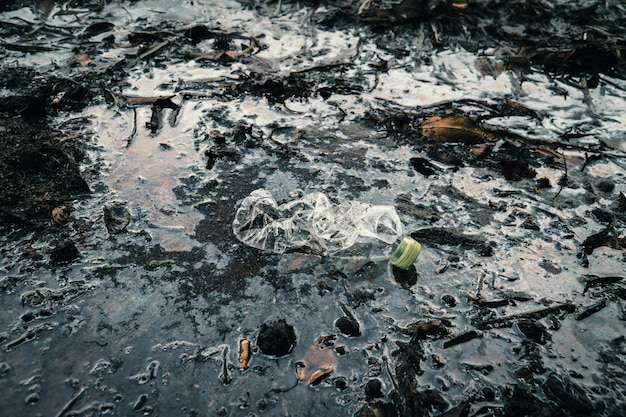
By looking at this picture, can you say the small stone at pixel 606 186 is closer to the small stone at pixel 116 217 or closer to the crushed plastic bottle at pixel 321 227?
the crushed plastic bottle at pixel 321 227

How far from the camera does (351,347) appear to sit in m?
1.89

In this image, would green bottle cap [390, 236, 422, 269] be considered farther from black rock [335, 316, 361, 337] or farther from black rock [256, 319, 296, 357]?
black rock [256, 319, 296, 357]

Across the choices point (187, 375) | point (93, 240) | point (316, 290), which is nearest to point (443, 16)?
point (316, 290)

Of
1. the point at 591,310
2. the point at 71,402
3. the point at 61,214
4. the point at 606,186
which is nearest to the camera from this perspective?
the point at 71,402

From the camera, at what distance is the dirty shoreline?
175cm

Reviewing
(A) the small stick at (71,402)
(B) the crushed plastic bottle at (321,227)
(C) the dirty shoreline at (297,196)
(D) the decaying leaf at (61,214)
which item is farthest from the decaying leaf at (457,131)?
(A) the small stick at (71,402)

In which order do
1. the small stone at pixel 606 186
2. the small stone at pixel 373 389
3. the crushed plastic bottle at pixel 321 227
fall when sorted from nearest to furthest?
the small stone at pixel 373 389
the crushed plastic bottle at pixel 321 227
the small stone at pixel 606 186

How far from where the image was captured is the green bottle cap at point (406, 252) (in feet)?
7.06

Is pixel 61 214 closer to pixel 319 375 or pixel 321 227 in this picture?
pixel 321 227

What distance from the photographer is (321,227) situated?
8.00ft

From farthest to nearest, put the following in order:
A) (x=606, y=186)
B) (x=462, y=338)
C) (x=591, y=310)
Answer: (x=606, y=186)
(x=591, y=310)
(x=462, y=338)

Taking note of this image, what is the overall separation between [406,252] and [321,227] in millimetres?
509

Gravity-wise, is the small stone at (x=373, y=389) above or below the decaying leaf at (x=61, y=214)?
below

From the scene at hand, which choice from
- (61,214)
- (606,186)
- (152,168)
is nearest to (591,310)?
(606,186)
